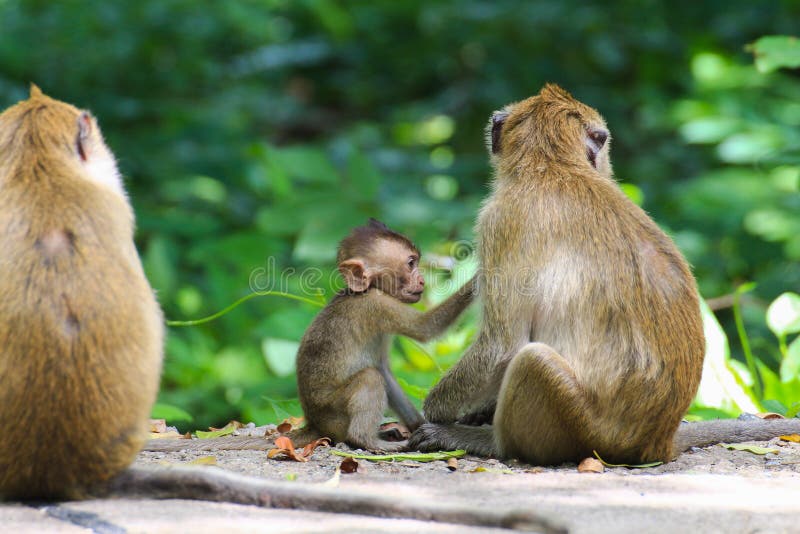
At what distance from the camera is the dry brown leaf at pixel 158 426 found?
19.4ft

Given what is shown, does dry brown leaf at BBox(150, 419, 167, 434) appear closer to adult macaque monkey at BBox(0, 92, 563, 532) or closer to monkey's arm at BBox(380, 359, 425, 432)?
monkey's arm at BBox(380, 359, 425, 432)

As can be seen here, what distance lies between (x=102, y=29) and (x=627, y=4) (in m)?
6.17

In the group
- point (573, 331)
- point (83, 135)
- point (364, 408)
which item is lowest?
point (364, 408)

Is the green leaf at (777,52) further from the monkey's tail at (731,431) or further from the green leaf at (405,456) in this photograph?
the green leaf at (405,456)

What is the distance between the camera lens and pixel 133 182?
10094 millimetres

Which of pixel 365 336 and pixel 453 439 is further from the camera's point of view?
pixel 365 336

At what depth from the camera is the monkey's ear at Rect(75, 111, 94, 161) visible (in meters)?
4.22

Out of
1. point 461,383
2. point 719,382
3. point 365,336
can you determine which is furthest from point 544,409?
point 719,382

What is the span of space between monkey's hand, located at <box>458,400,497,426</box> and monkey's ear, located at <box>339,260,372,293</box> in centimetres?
90

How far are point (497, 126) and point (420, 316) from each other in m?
1.18

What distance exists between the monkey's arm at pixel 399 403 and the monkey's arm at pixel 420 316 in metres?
0.24

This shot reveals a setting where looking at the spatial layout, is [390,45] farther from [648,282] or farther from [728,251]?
Answer: [648,282]

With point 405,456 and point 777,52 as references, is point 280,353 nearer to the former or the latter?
point 405,456

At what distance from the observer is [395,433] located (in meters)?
5.61
